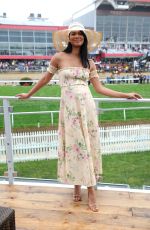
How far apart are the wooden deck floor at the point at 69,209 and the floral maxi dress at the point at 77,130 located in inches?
10.7

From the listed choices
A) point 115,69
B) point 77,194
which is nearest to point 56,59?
point 77,194

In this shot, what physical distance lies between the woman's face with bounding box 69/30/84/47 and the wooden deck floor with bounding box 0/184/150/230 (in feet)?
4.86

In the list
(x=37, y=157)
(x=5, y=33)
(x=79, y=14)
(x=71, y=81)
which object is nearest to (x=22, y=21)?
(x=5, y=33)

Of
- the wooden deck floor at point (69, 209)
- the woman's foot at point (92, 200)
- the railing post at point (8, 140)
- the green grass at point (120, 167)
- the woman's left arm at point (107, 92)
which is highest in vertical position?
the woman's left arm at point (107, 92)

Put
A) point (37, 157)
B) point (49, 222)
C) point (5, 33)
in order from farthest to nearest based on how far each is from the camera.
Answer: point (5, 33)
point (37, 157)
point (49, 222)

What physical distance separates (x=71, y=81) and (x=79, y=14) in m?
84.4

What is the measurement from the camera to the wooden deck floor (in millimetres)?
2777

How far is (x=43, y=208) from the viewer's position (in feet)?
10.0

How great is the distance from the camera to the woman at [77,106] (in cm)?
287

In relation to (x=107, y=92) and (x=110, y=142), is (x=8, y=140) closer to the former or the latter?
(x=107, y=92)

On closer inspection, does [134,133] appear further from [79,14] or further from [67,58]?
[79,14]

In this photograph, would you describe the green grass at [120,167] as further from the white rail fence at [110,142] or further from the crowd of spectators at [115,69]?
the crowd of spectators at [115,69]

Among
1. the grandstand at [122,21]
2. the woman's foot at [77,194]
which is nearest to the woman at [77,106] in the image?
the woman's foot at [77,194]

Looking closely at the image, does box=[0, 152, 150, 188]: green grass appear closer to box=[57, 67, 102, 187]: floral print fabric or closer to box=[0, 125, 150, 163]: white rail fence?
box=[0, 125, 150, 163]: white rail fence
